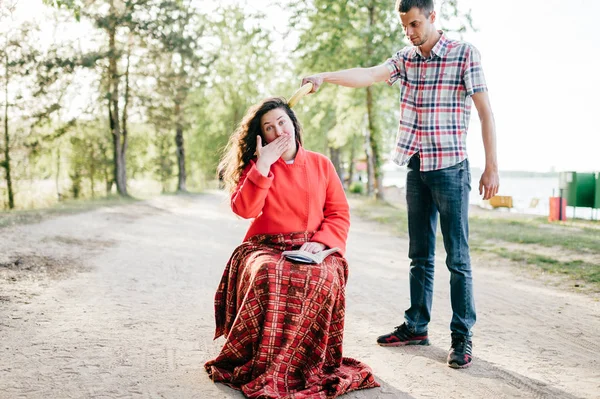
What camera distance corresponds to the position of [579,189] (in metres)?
16.1

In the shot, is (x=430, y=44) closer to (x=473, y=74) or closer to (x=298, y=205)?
(x=473, y=74)

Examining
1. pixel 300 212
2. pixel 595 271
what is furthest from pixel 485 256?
pixel 300 212

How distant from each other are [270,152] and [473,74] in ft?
5.02

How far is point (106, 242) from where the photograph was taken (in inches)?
396

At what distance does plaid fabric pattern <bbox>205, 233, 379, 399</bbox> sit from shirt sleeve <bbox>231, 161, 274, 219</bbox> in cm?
28

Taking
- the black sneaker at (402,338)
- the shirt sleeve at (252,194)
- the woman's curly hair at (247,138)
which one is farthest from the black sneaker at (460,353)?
the woman's curly hair at (247,138)

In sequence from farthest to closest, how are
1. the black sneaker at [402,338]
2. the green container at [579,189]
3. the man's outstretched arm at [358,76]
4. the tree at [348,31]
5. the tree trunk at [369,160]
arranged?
1. the tree trunk at [369,160]
2. the tree at [348,31]
3. the green container at [579,189]
4. the black sneaker at [402,338]
5. the man's outstretched arm at [358,76]

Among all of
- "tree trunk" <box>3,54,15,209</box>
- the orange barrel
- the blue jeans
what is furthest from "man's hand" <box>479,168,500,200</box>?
"tree trunk" <box>3,54,15,209</box>

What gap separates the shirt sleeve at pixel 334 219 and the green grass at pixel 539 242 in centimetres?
418

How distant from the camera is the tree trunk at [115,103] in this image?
20.8 metres

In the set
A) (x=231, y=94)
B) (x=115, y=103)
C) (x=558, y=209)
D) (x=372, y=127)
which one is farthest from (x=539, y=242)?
(x=231, y=94)

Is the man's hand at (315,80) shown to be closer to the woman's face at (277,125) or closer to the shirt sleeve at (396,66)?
the woman's face at (277,125)

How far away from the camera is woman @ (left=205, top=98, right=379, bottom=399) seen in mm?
3281

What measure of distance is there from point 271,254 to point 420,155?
4.56 ft
